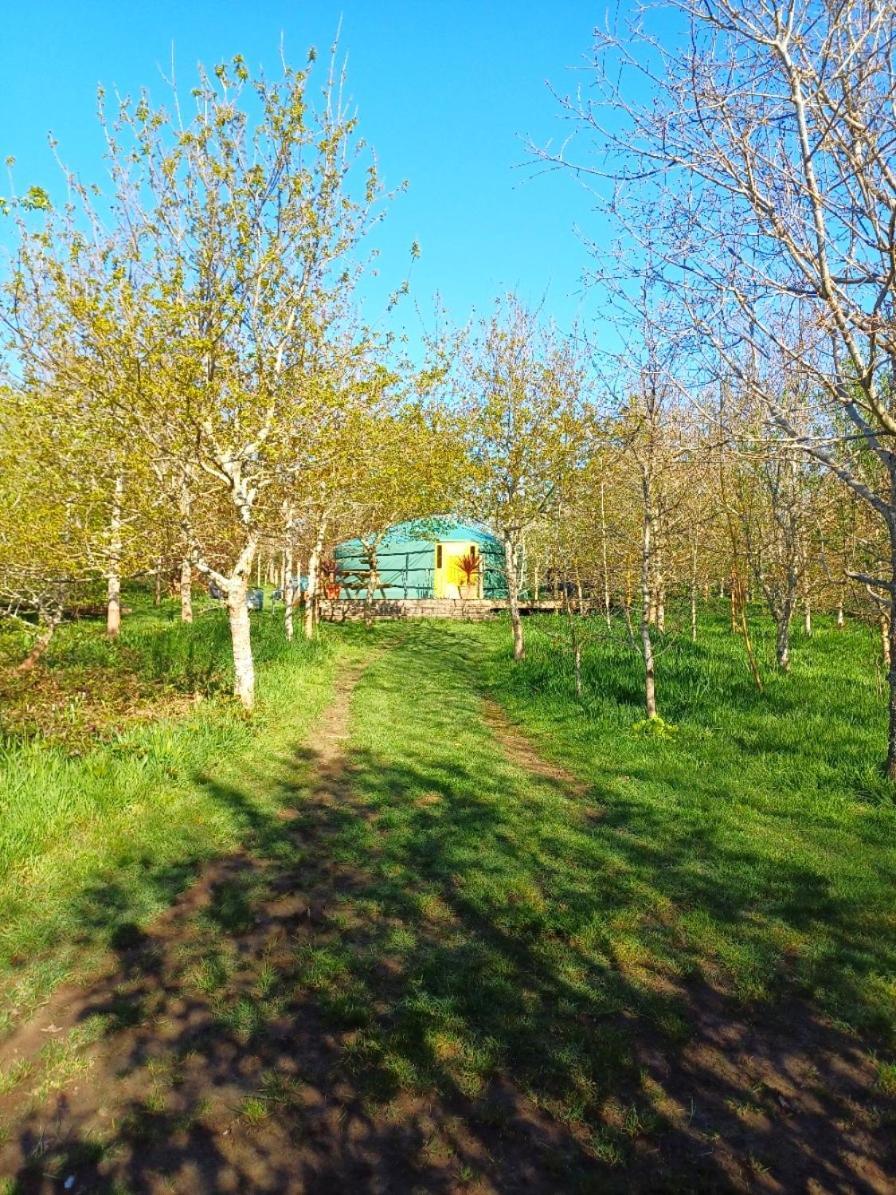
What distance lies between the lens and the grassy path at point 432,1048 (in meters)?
2.83

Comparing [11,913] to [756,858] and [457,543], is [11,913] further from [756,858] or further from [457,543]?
[457,543]

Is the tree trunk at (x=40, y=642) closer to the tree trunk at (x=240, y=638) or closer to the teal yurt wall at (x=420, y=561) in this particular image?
Answer: the tree trunk at (x=240, y=638)

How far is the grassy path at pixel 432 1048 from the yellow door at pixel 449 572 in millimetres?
27369

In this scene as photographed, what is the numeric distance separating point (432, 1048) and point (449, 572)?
98.6 ft

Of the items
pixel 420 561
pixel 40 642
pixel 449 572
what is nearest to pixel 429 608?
pixel 449 572

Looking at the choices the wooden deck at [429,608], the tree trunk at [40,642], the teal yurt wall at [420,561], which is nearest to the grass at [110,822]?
the tree trunk at [40,642]

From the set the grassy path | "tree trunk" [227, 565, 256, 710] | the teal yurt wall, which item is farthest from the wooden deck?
Answer: the grassy path

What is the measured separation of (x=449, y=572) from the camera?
33.3 m

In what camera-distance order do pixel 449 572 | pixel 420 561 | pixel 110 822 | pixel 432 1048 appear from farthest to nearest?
pixel 420 561 < pixel 449 572 < pixel 110 822 < pixel 432 1048

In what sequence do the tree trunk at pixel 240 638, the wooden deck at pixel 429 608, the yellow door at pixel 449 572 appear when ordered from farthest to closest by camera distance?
the yellow door at pixel 449 572, the wooden deck at pixel 429 608, the tree trunk at pixel 240 638

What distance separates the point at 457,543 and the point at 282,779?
26.1 meters

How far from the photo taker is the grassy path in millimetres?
2832

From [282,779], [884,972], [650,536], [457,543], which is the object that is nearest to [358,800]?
[282,779]

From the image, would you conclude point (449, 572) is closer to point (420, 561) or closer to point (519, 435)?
point (420, 561)
